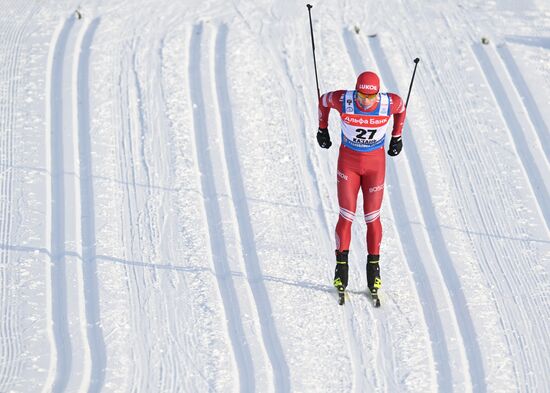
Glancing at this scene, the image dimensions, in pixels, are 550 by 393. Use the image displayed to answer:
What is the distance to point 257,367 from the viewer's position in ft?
26.2

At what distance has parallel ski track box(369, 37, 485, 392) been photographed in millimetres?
8070

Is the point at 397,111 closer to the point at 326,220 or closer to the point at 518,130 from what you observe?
the point at 326,220

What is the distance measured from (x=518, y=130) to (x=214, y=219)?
357 centimetres

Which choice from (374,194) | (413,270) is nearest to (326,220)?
(413,270)

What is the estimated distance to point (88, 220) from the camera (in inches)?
381

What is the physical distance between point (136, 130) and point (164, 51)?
1.60 m

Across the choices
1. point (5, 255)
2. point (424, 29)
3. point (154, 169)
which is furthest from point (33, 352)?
point (424, 29)

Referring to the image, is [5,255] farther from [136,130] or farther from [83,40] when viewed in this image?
[83,40]

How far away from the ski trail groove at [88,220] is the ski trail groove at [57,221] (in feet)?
0.59

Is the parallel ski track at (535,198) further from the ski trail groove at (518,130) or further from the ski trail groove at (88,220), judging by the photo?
the ski trail groove at (88,220)

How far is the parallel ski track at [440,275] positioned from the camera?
807 centimetres

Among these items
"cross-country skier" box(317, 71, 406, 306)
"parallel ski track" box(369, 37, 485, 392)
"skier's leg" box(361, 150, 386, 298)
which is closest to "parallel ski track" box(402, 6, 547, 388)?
"parallel ski track" box(369, 37, 485, 392)

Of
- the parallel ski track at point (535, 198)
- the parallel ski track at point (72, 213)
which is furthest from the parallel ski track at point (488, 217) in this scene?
the parallel ski track at point (72, 213)

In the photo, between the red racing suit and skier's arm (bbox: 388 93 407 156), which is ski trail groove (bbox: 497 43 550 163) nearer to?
skier's arm (bbox: 388 93 407 156)
